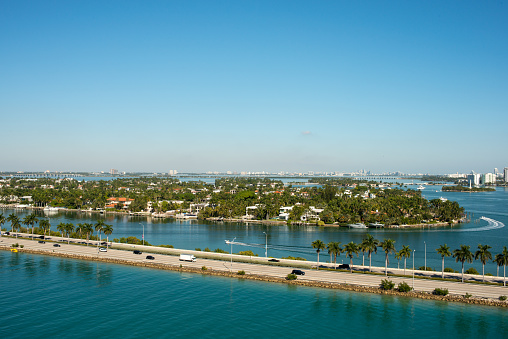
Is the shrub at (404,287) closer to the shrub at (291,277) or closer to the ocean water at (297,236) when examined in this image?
the shrub at (291,277)

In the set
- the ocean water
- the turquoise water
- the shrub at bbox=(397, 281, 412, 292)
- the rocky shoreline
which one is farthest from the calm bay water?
the ocean water

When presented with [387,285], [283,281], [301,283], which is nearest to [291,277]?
[283,281]

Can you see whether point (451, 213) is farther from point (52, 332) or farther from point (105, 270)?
point (52, 332)

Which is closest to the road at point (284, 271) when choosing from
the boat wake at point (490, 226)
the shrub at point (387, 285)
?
the shrub at point (387, 285)

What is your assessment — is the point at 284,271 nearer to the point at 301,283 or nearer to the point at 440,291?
the point at 301,283

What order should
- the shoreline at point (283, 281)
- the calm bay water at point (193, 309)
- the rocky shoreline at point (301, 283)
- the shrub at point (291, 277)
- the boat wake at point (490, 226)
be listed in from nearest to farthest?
the calm bay water at point (193, 309) → the rocky shoreline at point (301, 283) → the shoreline at point (283, 281) → the shrub at point (291, 277) → the boat wake at point (490, 226)

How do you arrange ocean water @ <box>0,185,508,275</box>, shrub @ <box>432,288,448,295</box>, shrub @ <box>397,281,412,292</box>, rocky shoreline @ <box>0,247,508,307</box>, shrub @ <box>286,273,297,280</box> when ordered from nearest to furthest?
rocky shoreline @ <box>0,247,508,307</box> → shrub @ <box>432,288,448,295</box> → shrub @ <box>397,281,412,292</box> → shrub @ <box>286,273,297,280</box> → ocean water @ <box>0,185,508,275</box>

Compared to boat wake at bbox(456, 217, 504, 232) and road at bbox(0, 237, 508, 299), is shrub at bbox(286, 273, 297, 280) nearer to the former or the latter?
road at bbox(0, 237, 508, 299)

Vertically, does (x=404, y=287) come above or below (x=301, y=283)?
above
